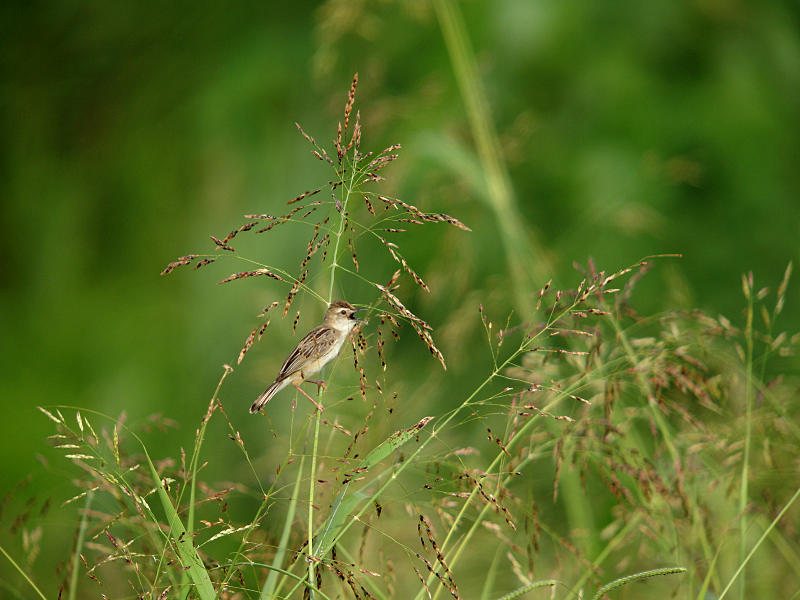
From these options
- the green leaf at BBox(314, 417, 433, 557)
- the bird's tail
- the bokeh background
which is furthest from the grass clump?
the bokeh background

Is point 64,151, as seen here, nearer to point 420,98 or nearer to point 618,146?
point 420,98

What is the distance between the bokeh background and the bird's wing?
255 centimetres

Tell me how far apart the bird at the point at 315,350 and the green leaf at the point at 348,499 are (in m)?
0.35

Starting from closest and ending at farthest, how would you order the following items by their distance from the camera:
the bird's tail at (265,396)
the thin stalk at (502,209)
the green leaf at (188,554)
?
the green leaf at (188,554)
the bird's tail at (265,396)
the thin stalk at (502,209)

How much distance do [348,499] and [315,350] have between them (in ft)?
1.33

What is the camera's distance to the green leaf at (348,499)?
1420 mm

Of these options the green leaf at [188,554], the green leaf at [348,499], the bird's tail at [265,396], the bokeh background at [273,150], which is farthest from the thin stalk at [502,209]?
the green leaf at [188,554]

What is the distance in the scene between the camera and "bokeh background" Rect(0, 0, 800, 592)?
467cm

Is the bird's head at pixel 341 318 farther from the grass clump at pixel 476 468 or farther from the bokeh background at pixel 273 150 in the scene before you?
the bokeh background at pixel 273 150

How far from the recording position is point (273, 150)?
16.0 ft

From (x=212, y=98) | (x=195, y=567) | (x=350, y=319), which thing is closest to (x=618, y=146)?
(x=212, y=98)

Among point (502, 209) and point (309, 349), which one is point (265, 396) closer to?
point (309, 349)

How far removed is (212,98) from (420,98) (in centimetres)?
180

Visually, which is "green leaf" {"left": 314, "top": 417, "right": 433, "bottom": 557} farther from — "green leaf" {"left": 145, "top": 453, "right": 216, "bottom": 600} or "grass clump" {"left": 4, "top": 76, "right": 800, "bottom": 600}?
"green leaf" {"left": 145, "top": 453, "right": 216, "bottom": 600}
